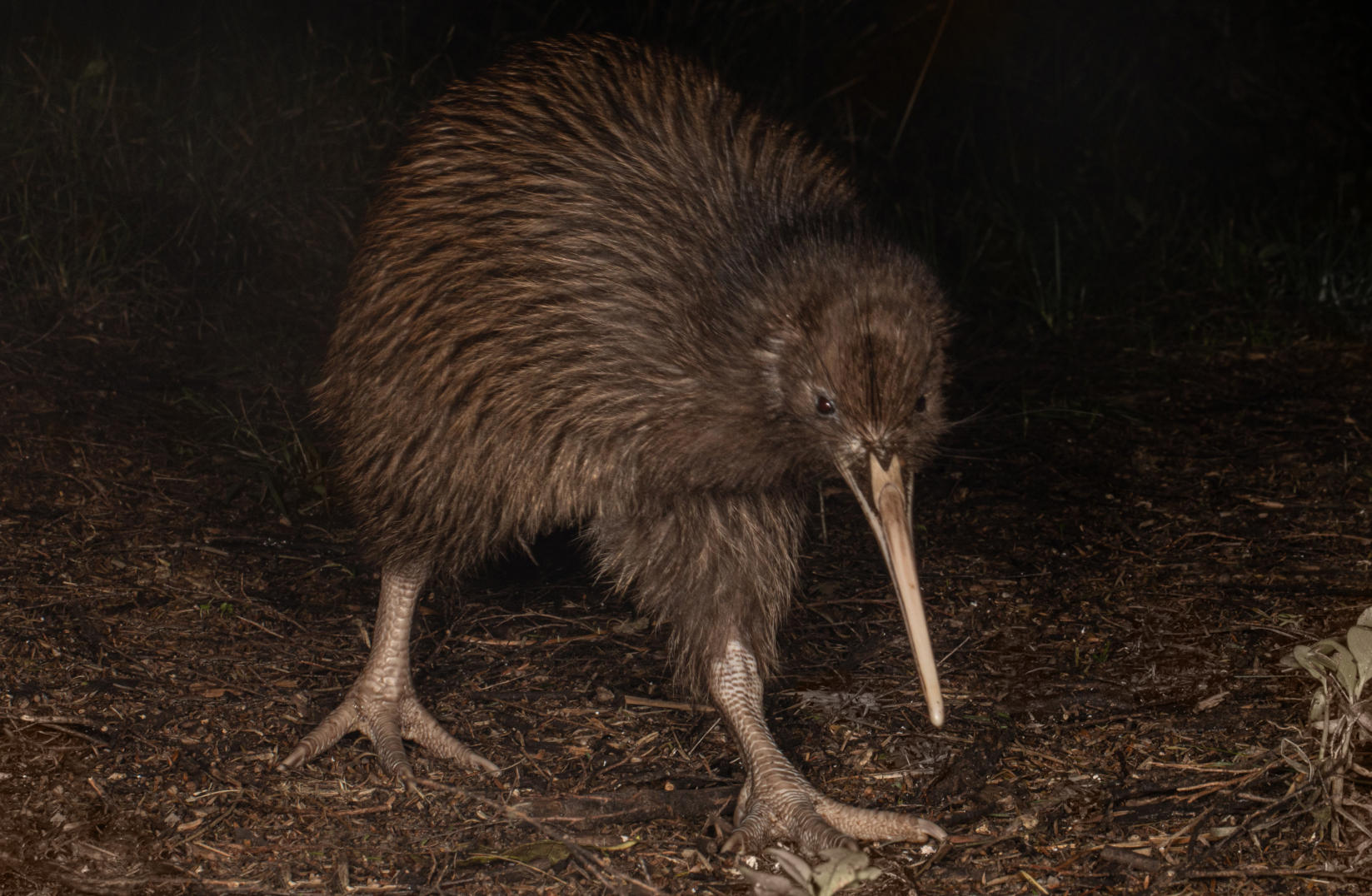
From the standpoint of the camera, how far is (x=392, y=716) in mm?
3018

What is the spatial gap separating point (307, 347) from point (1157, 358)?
2.71 meters

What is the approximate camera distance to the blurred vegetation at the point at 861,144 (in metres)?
4.85

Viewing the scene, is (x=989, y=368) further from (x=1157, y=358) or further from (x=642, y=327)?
(x=642, y=327)

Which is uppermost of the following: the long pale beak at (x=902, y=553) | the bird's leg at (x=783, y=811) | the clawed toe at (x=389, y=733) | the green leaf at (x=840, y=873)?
the long pale beak at (x=902, y=553)

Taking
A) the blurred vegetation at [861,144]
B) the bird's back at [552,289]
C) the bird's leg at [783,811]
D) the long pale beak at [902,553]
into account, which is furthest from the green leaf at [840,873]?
the blurred vegetation at [861,144]

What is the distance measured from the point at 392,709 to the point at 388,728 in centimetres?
6

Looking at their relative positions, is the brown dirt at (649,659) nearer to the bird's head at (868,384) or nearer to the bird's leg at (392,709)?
the bird's leg at (392,709)

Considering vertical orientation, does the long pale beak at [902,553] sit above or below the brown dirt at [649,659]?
above

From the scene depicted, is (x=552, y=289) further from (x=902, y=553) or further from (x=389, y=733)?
(x=389, y=733)

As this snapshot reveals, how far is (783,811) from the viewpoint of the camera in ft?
8.76

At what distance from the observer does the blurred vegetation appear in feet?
15.9

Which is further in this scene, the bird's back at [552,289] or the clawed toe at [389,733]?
the clawed toe at [389,733]

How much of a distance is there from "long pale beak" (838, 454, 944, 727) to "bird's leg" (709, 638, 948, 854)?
30 centimetres

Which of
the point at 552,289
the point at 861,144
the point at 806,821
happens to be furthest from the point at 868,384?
the point at 861,144
